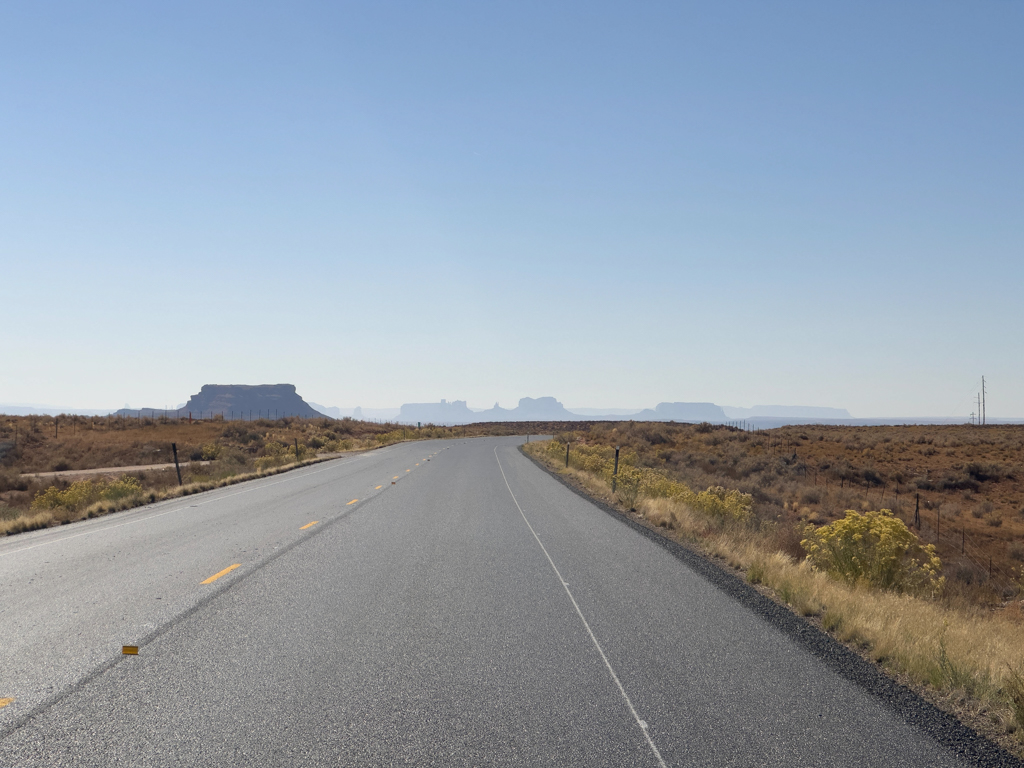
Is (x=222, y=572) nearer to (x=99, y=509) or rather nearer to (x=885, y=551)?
(x=885, y=551)

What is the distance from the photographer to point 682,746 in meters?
4.45

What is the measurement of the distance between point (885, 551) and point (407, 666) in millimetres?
7944

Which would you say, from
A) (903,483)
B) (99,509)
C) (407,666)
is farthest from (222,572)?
(903,483)

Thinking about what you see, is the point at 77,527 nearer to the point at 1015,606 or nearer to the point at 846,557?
the point at 846,557

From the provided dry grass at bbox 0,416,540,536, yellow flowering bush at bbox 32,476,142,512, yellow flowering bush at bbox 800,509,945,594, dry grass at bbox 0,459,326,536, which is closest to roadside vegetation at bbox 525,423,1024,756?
yellow flowering bush at bbox 800,509,945,594

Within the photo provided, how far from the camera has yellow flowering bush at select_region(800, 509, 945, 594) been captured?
10492 millimetres

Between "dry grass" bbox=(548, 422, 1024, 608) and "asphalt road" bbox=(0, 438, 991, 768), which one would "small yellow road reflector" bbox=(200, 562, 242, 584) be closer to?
"asphalt road" bbox=(0, 438, 991, 768)

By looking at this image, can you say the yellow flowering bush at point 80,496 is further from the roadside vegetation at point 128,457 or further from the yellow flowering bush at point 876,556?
the yellow flowering bush at point 876,556

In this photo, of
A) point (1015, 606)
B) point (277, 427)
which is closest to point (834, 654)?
point (1015, 606)

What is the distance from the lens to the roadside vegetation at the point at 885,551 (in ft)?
19.9

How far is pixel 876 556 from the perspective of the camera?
10633 millimetres

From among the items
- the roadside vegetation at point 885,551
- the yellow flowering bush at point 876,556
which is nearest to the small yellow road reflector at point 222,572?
the roadside vegetation at point 885,551

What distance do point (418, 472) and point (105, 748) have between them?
985 inches

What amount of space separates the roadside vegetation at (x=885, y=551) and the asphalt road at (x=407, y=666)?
876 millimetres
